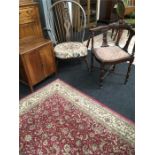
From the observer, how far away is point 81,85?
1.97m

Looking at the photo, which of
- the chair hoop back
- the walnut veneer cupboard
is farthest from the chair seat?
the walnut veneer cupboard

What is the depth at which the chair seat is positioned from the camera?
169cm

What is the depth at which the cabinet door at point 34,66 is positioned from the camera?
1.63 metres

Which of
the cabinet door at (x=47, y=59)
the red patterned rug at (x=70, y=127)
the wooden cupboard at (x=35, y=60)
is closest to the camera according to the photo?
the red patterned rug at (x=70, y=127)

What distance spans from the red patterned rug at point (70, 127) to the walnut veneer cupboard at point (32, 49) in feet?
0.85

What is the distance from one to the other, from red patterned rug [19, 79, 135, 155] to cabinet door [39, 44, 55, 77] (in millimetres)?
309

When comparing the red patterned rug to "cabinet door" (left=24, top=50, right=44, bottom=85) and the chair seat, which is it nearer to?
"cabinet door" (left=24, top=50, right=44, bottom=85)

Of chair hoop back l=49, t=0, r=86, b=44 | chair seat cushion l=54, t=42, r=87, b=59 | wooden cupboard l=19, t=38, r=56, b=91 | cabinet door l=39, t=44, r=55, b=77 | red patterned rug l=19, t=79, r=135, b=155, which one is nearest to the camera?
red patterned rug l=19, t=79, r=135, b=155

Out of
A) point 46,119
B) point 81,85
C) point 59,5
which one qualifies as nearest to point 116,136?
point 46,119

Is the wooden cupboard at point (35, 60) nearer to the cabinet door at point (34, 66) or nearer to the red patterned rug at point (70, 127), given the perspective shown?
the cabinet door at point (34, 66)

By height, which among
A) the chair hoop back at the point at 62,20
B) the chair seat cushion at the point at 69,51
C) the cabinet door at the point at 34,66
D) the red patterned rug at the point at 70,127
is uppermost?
the chair hoop back at the point at 62,20

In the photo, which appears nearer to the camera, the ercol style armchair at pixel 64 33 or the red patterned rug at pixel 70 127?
the red patterned rug at pixel 70 127

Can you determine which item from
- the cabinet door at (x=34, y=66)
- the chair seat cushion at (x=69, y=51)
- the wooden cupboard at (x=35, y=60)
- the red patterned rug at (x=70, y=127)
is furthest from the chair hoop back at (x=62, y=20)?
the red patterned rug at (x=70, y=127)
